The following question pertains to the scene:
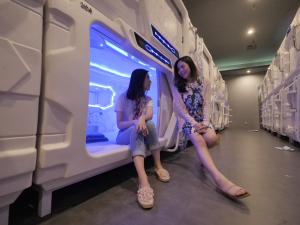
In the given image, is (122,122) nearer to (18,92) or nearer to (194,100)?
(194,100)

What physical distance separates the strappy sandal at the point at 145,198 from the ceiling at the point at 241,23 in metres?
3.38

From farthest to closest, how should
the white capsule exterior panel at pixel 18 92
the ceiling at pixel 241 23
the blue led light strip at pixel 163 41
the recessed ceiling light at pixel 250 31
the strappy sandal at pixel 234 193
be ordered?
1. the recessed ceiling light at pixel 250 31
2. the ceiling at pixel 241 23
3. the blue led light strip at pixel 163 41
4. the strappy sandal at pixel 234 193
5. the white capsule exterior panel at pixel 18 92

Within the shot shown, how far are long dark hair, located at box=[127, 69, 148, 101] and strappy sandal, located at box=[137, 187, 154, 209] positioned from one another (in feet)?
1.68

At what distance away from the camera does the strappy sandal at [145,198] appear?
2.24 ft

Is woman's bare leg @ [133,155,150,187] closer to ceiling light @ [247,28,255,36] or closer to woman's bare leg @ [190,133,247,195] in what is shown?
woman's bare leg @ [190,133,247,195]

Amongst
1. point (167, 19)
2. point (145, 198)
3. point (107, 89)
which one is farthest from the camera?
point (107, 89)

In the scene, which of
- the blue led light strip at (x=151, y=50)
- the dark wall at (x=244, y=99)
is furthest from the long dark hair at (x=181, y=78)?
the dark wall at (x=244, y=99)

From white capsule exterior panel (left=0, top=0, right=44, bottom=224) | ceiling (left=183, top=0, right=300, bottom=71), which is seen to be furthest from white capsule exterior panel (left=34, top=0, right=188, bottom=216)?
ceiling (left=183, top=0, right=300, bottom=71)

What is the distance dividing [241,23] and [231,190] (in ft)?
13.9

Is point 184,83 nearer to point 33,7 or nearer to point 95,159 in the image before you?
point 95,159

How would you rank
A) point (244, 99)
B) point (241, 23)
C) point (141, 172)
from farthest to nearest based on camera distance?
point (244, 99) < point (241, 23) < point (141, 172)

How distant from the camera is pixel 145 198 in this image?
0.71 metres

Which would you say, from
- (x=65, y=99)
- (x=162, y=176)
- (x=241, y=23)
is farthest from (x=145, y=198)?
(x=241, y=23)

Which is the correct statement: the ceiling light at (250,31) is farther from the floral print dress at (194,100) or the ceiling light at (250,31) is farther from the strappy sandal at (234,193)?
the strappy sandal at (234,193)
